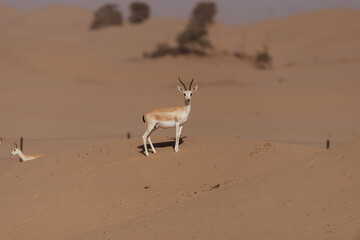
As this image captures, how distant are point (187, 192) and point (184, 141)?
4447mm

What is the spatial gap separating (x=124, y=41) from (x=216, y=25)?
113 ft

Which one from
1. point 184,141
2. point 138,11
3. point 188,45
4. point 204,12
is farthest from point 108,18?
point 184,141

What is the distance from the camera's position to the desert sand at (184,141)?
37.8ft

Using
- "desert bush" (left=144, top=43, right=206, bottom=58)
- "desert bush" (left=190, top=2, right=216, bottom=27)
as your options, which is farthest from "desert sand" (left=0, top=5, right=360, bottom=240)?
"desert bush" (left=190, top=2, right=216, bottom=27)

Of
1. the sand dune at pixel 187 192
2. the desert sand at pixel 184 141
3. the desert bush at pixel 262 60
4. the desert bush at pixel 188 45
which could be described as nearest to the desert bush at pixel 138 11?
the desert sand at pixel 184 141

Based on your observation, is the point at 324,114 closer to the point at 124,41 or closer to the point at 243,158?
the point at 243,158

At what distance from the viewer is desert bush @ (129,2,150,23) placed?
405 feet

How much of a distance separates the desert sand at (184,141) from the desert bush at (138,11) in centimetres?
2304

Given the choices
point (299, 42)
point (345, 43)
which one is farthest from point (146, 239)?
point (299, 42)

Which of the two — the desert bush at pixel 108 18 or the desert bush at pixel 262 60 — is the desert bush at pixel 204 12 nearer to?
the desert bush at pixel 108 18

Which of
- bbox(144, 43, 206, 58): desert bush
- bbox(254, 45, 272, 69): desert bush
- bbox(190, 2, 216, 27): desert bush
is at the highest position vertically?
bbox(190, 2, 216, 27): desert bush

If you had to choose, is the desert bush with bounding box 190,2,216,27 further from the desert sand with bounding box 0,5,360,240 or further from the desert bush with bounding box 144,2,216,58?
the desert bush with bounding box 144,2,216,58

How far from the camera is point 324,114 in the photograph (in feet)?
144

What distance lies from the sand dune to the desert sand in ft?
0.13
